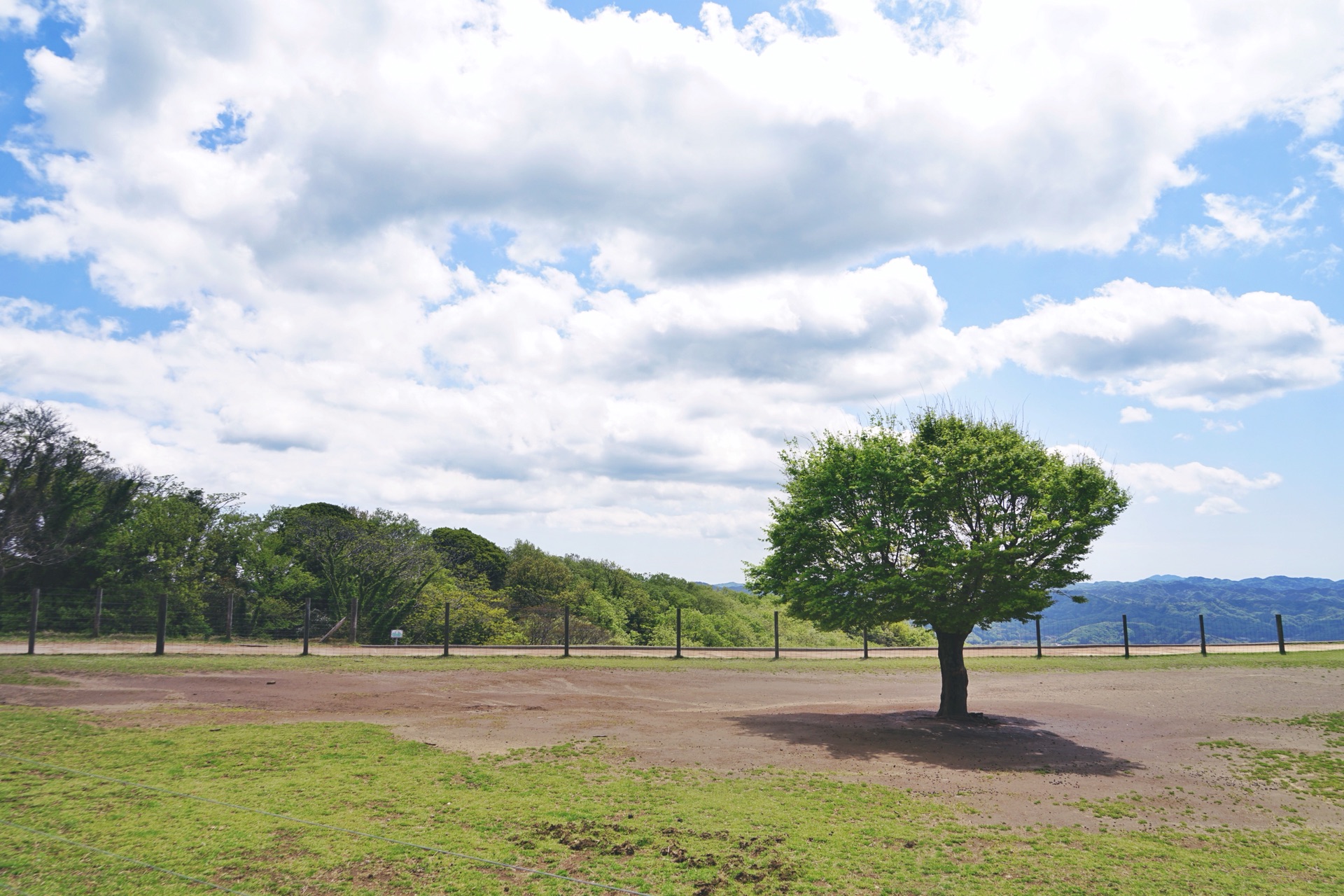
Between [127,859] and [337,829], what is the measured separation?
193cm

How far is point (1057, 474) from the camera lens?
51.0ft

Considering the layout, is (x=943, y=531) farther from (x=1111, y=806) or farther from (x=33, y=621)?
(x=33, y=621)

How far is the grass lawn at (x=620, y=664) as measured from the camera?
75.6 feet

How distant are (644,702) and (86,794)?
12312mm

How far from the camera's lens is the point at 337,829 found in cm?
809

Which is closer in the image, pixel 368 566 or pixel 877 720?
pixel 877 720

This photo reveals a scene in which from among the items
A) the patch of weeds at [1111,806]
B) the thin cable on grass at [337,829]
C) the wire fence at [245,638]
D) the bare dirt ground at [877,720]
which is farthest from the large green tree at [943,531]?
the wire fence at [245,638]

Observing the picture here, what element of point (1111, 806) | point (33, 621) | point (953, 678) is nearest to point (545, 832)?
point (1111, 806)

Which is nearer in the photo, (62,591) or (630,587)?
(62,591)

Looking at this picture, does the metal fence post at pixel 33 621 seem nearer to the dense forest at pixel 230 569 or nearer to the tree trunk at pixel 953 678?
the dense forest at pixel 230 569

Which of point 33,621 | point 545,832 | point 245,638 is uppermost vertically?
point 33,621

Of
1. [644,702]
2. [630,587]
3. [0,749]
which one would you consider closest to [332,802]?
[0,749]

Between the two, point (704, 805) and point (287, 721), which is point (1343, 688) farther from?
point (287, 721)

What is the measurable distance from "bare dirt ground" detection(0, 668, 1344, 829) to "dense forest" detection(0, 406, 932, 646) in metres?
17.2
